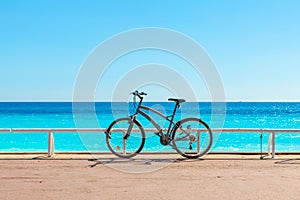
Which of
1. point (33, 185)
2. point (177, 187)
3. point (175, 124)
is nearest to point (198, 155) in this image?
point (175, 124)

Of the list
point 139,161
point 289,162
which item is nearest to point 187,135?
point 139,161

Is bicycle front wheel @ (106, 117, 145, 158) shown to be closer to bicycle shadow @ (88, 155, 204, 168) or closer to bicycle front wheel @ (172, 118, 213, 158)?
bicycle shadow @ (88, 155, 204, 168)

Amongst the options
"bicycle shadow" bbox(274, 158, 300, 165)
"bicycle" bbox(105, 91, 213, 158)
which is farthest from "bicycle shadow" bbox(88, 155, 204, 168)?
"bicycle shadow" bbox(274, 158, 300, 165)

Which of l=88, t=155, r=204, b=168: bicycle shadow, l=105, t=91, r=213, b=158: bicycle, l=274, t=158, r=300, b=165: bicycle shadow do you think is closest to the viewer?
l=88, t=155, r=204, b=168: bicycle shadow

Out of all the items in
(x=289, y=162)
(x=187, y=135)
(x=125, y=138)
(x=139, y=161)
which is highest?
(x=187, y=135)

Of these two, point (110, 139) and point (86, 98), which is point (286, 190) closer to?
point (110, 139)

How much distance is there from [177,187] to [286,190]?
1555 mm

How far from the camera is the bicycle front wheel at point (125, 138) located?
825 cm

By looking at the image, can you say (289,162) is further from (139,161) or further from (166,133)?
(139,161)

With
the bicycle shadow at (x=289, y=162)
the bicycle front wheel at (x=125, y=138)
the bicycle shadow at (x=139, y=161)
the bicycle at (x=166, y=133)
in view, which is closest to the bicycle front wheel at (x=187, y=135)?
the bicycle at (x=166, y=133)

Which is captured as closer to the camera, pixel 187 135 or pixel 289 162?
pixel 289 162

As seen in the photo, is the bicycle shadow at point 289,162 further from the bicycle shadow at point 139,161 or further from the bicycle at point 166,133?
the bicycle shadow at point 139,161

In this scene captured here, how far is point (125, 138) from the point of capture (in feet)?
27.1

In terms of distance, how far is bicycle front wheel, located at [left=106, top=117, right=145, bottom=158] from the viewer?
8.25 metres
